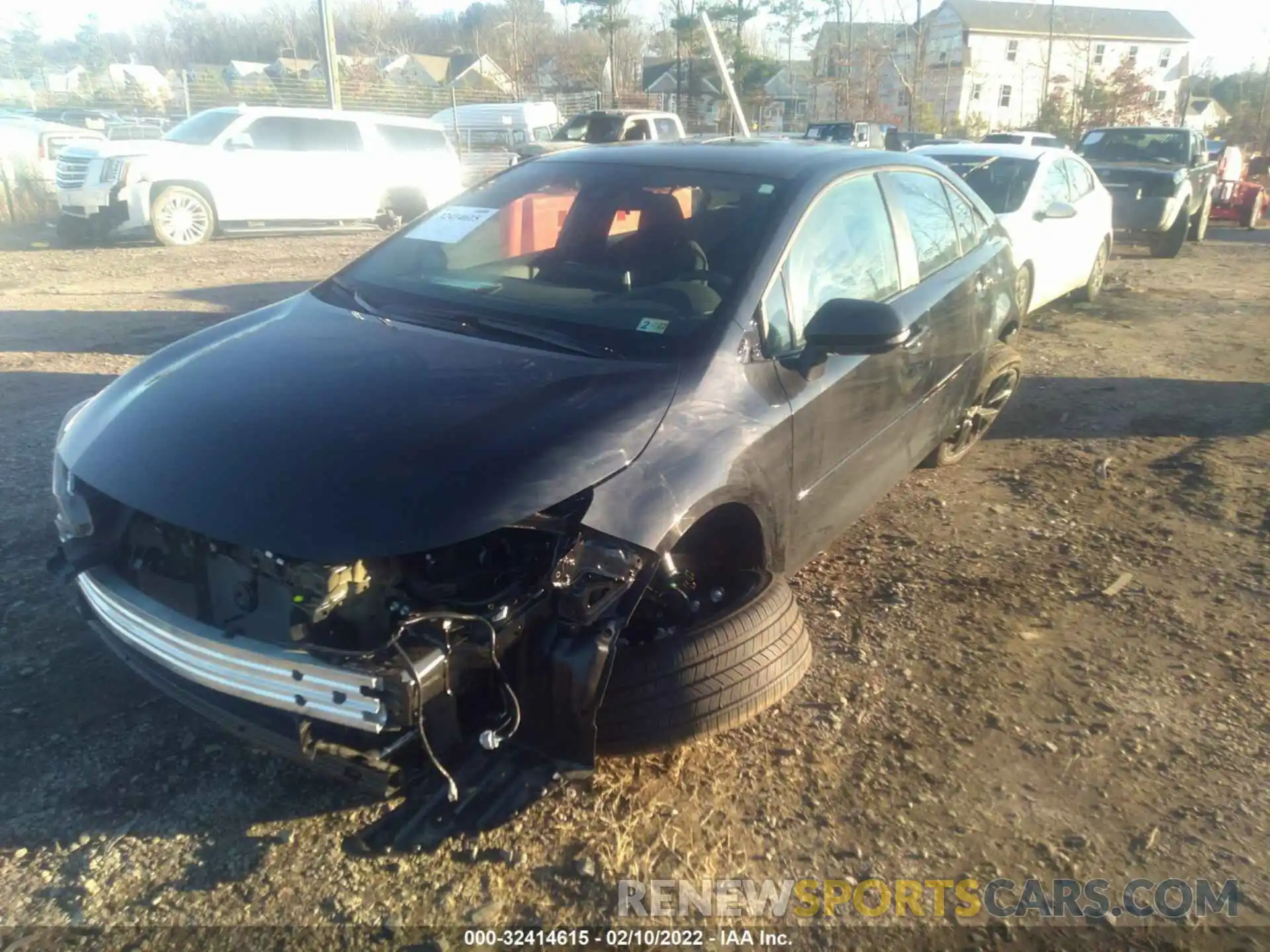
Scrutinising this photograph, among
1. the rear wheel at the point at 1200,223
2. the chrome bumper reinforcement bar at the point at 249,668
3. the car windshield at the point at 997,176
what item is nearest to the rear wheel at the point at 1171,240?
the rear wheel at the point at 1200,223

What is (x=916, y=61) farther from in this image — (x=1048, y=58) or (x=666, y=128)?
(x=666, y=128)

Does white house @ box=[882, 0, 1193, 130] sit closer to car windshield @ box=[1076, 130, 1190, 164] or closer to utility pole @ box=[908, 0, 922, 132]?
utility pole @ box=[908, 0, 922, 132]

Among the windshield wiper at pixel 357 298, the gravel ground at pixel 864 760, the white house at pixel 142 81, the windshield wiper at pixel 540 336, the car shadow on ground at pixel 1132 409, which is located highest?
the white house at pixel 142 81

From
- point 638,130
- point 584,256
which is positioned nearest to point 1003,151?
point 584,256

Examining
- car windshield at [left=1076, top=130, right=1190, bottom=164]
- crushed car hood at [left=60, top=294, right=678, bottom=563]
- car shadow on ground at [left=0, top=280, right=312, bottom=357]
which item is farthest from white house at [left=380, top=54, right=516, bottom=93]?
crushed car hood at [left=60, top=294, right=678, bottom=563]

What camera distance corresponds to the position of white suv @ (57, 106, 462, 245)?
41.2 feet

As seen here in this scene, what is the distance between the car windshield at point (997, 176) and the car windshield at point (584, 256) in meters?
5.24

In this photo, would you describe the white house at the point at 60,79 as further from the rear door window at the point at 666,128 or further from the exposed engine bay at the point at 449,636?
the exposed engine bay at the point at 449,636

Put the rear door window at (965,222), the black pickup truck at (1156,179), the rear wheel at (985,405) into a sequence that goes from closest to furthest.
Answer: the rear door window at (965,222), the rear wheel at (985,405), the black pickup truck at (1156,179)

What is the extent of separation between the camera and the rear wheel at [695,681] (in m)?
2.62

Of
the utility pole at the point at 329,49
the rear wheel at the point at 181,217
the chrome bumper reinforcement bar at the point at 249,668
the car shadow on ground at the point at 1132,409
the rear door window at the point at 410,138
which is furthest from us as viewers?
the utility pole at the point at 329,49

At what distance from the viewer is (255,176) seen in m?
13.5

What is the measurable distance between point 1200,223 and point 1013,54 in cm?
4524

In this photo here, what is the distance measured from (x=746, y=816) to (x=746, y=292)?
161cm
